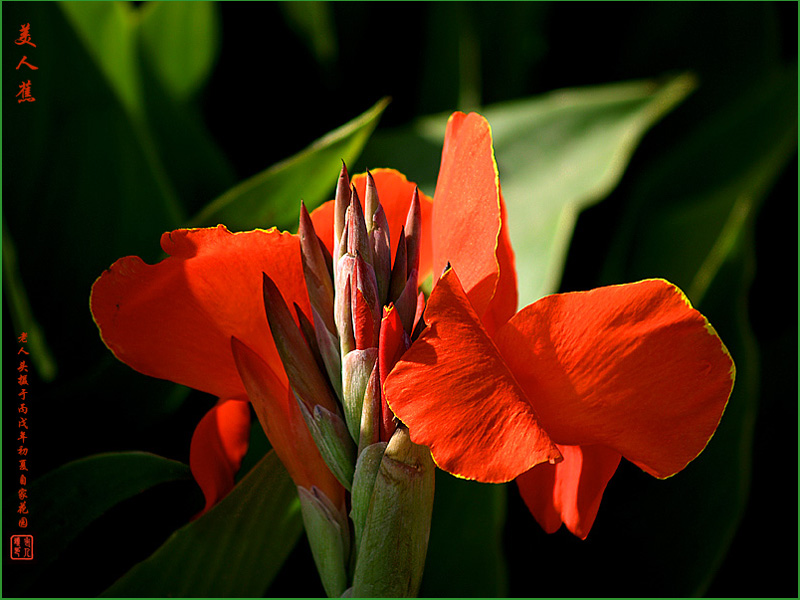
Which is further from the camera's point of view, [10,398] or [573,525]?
[10,398]

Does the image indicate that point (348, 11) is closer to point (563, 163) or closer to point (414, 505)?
point (563, 163)

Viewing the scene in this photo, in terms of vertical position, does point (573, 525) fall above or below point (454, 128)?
below

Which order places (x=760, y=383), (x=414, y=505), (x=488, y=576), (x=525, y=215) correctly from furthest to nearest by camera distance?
(x=760, y=383) < (x=525, y=215) < (x=488, y=576) < (x=414, y=505)

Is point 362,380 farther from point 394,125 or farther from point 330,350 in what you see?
point 394,125

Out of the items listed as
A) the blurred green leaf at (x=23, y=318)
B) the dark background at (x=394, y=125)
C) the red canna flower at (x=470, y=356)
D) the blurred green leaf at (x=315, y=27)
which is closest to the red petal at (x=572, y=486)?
the red canna flower at (x=470, y=356)

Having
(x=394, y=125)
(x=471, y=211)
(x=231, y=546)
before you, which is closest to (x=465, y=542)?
(x=231, y=546)

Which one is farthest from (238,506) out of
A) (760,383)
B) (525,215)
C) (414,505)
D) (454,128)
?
(760,383)

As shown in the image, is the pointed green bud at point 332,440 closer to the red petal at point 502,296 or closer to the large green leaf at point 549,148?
the red petal at point 502,296

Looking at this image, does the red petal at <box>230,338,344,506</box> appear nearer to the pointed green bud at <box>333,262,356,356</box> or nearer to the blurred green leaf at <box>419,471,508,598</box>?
the pointed green bud at <box>333,262,356,356</box>
